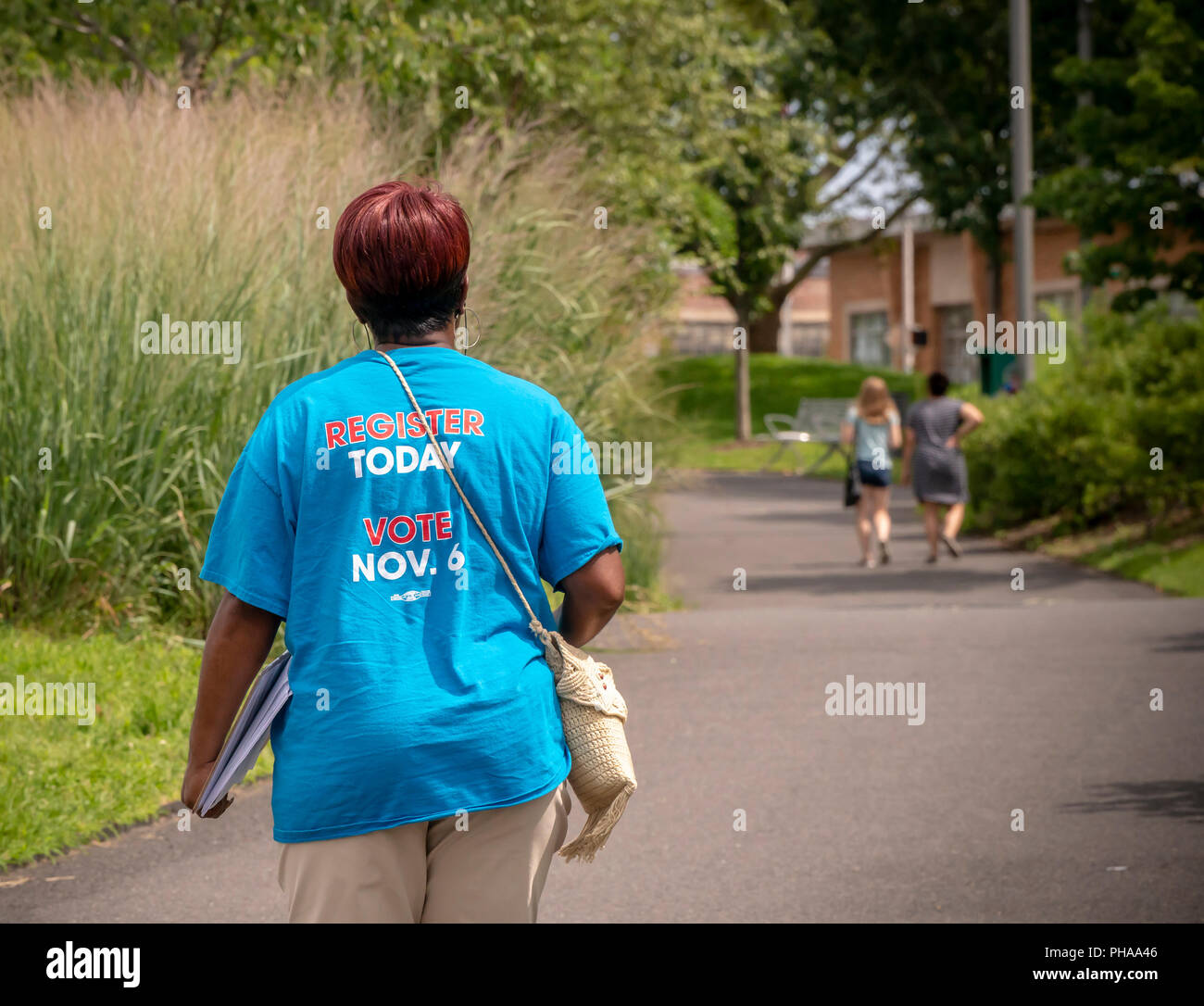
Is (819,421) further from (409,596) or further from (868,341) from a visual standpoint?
(409,596)

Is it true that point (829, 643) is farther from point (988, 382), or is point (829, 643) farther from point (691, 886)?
point (988, 382)

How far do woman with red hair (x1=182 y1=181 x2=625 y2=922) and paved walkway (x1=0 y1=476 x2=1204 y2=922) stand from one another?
234 cm

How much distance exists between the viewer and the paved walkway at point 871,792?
484 cm

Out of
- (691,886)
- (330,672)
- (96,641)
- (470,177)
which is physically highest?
(470,177)

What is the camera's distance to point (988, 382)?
24516 millimetres

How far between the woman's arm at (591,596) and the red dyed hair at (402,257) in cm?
47

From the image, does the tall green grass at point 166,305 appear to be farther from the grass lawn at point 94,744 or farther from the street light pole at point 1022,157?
the street light pole at point 1022,157

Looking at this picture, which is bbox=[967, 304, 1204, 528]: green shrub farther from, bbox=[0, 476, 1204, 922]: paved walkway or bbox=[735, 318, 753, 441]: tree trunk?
bbox=[735, 318, 753, 441]: tree trunk

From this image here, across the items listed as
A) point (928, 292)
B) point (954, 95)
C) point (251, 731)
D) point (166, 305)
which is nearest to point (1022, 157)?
point (954, 95)

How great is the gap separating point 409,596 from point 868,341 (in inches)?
2150

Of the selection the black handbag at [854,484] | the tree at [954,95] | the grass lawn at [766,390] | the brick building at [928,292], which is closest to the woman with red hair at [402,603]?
the black handbag at [854,484]

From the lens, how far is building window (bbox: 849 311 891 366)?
54791mm

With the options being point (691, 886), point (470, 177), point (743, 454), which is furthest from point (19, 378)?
point (743, 454)

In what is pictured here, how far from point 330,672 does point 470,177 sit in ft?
25.8
